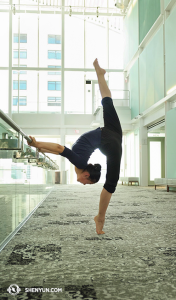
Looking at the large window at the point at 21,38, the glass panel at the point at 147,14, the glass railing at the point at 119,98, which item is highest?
the large window at the point at 21,38

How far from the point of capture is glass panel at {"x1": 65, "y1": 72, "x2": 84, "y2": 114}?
59.0ft

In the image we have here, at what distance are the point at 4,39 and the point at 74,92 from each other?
16.0ft

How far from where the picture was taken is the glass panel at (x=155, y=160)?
588 inches

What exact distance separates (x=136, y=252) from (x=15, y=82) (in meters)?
16.9

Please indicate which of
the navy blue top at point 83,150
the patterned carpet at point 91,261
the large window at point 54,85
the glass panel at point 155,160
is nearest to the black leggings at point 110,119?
the navy blue top at point 83,150

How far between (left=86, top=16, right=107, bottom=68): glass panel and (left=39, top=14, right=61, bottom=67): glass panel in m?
1.71

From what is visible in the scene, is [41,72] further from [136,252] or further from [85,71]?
[136,252]

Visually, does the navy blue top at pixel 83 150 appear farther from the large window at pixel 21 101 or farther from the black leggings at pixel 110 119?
the large window at pixel 21 101

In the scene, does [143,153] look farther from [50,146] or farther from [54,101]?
[50,146]

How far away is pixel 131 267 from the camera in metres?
1.85

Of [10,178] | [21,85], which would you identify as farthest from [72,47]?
[10,178]

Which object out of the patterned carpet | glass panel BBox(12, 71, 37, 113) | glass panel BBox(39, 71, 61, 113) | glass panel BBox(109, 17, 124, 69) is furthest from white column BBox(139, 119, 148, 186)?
the patterned carpet

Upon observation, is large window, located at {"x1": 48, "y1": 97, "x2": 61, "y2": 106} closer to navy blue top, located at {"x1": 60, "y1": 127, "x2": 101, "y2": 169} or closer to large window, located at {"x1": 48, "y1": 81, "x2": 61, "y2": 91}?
large window, located at {"x1": 48, "y1": 81, "x2": 61, "y2": 91}

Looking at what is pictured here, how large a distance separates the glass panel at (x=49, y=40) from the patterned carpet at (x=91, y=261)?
15.9 m
